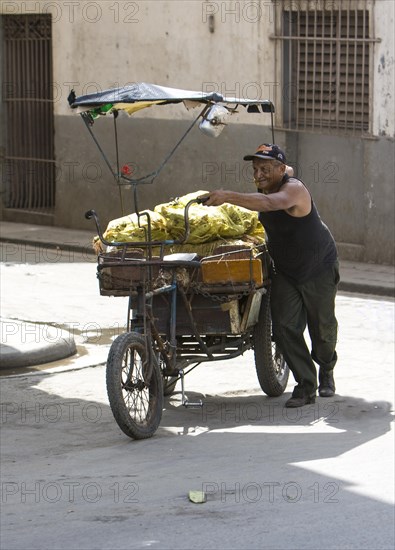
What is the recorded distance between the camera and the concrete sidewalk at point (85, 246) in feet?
46.6

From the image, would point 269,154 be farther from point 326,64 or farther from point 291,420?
point 326,64

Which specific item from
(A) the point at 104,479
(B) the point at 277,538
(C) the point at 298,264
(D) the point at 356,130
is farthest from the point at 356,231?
(B) the point at 277,538

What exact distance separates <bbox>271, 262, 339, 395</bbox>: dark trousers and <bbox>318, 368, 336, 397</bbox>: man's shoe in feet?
0.75

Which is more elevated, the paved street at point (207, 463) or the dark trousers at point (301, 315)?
the dark trousers at point (301, 315)

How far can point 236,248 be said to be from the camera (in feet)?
Answer: 27.6

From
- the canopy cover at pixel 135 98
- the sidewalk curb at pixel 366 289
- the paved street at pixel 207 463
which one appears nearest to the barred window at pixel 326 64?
the sidewalk curb at pixel 366 289

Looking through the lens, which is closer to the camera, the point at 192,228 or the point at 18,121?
the point at 192,228

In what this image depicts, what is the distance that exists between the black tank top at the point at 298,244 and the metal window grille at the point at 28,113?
424 inches

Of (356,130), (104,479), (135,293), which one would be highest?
(356,130)

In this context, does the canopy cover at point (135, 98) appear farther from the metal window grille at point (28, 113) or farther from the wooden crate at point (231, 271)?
the metal window grille at point (28, 113)

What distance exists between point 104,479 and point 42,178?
42.1 ft

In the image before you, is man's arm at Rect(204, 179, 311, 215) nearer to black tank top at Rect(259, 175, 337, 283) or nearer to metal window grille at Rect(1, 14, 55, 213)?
black tank top at Rect(259, 175, 337, 283)

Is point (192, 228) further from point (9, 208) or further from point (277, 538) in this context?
point (9, 208)

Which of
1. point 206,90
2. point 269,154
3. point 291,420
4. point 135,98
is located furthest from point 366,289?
point 135,98
